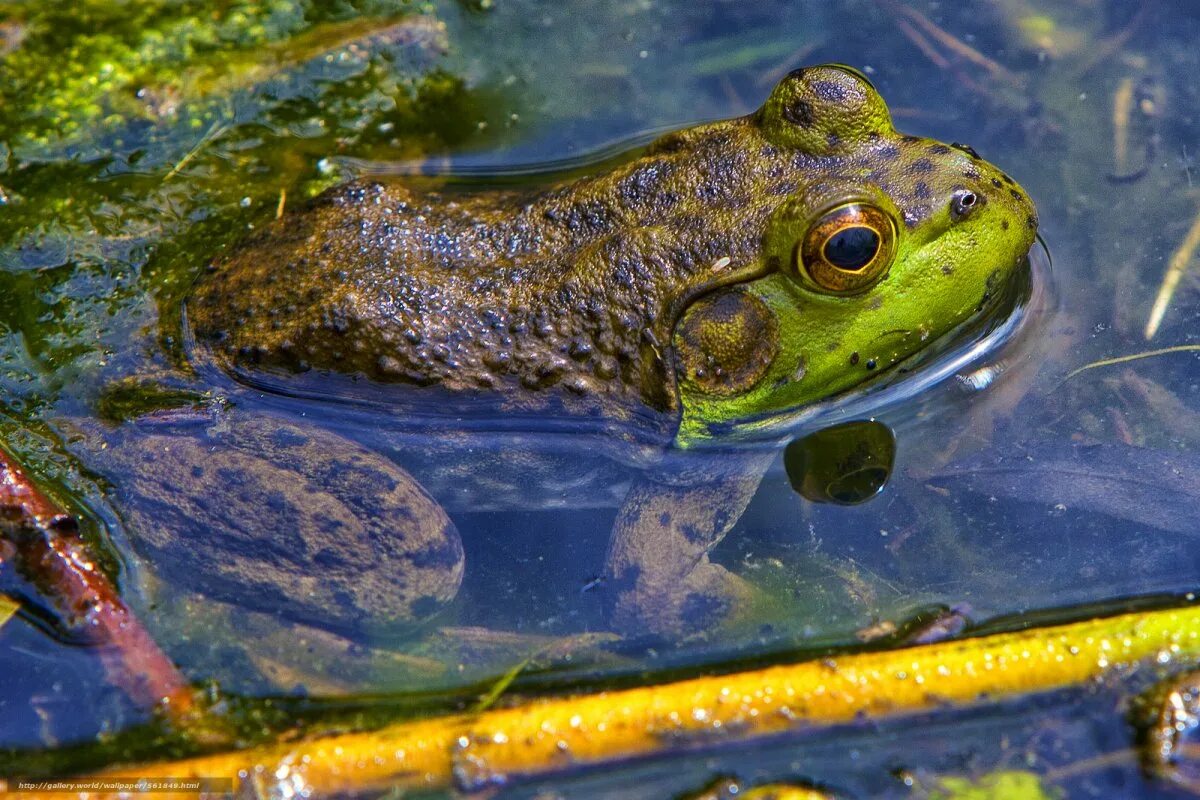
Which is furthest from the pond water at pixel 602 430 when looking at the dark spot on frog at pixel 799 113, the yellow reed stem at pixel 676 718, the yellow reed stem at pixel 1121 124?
the dark spot on frog at pixel 799 113

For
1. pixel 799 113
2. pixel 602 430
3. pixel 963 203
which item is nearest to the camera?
pixel 963 203

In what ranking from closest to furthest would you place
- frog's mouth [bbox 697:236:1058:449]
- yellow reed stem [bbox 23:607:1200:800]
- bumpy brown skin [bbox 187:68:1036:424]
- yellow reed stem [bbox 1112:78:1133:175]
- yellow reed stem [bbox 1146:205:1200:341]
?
yellow reed stem [bbox 23:607:1200:800] → bumpy brown skin [bbox 187:68:1036:424] → frog's mouth [bbox 697:236:1058:449] → yellow reed stem [bbox 1146:205:1200:341] → yellow reed stem [bbox 1112:78:1133:175]

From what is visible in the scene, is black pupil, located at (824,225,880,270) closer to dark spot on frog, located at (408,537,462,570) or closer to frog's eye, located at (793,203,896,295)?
frog's eye, located at (793,203,896,295)

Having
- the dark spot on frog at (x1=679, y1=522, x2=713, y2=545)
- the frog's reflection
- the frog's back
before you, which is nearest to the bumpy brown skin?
the frog's back

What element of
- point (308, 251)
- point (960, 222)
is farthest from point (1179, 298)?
point (308, 251)

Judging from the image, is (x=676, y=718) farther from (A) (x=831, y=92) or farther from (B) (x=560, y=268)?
(A) (x=831, y=92)

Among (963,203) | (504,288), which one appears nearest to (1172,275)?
(963,203)

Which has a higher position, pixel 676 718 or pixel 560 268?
pixel 560 268

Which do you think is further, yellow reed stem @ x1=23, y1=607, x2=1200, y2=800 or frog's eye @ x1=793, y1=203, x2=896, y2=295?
frog's eye @ x1=793, y1=203, x2=896, y2=295

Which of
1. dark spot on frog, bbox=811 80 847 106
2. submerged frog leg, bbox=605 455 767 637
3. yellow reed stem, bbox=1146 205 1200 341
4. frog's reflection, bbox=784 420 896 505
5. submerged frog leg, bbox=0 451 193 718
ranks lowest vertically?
submerged frog leg, bbox=0 451 193 718
